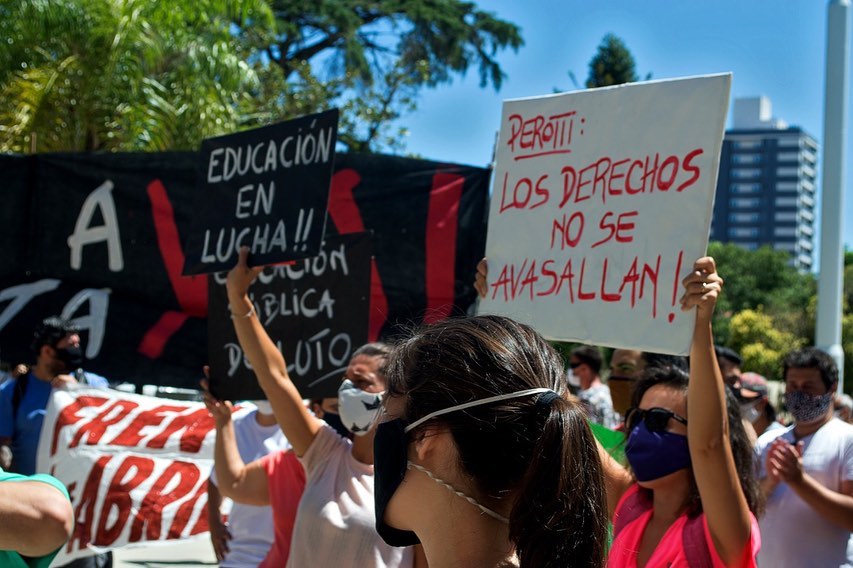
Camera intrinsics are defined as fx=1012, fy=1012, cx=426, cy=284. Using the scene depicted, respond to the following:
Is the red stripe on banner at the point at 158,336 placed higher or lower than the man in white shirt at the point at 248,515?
higher

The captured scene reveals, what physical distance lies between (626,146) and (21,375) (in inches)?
140

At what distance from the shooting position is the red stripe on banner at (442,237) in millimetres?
5703

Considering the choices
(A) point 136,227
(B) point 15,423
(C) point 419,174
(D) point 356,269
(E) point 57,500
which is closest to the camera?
(E) point 57,500

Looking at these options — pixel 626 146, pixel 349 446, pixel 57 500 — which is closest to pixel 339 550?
pixel 349 446

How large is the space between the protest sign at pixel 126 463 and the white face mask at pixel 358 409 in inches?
94.7

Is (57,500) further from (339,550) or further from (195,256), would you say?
(195,256)

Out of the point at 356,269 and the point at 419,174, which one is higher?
the point at 419,174

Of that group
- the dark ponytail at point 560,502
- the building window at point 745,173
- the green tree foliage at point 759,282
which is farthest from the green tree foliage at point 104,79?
the building window at point 745,173

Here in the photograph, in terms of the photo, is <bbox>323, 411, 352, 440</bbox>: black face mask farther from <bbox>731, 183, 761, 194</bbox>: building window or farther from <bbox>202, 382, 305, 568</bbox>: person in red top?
<bbox>731, 183, 761, 194</bbox>: building window

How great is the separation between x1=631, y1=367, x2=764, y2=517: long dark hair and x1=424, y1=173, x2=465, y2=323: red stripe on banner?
2.68 metres

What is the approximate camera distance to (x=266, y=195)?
13.5 feet

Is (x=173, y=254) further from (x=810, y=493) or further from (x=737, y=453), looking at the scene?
(x=737, y=453)

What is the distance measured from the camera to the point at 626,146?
329cm

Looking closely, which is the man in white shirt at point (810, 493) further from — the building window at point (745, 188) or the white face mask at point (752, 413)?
the building window at point (745, 188)
